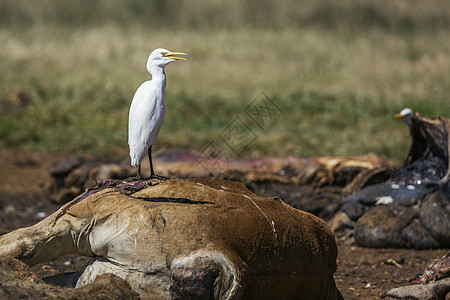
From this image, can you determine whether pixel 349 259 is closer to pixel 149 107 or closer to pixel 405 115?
pixel 405 115

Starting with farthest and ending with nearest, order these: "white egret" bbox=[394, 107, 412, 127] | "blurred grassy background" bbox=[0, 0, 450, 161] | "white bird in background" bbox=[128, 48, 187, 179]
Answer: "blurred grassy background" bbox=[0, 0, 450, 161] < "white egret" bbox=[394, 107, 412, 127] < "white bird in background" bbox=[128, 48, 187, 179]

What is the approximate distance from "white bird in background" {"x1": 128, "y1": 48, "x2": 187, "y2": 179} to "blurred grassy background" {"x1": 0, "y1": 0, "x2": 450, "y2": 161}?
174 inches

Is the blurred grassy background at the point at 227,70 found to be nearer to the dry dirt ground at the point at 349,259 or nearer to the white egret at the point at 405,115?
the dry dirt ground at the point at 349,259

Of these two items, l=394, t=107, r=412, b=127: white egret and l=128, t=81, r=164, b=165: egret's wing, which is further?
l=394, t=107, r=412, b=127: white egret

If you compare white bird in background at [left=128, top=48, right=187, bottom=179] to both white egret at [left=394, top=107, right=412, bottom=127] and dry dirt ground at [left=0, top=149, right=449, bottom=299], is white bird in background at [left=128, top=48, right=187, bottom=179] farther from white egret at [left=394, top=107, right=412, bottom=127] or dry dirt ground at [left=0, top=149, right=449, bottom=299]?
white egret at [left=394, top=107, right=412, bottom=127]

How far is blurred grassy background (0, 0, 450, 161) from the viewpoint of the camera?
8.84 m

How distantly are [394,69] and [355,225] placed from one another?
7.66 meters

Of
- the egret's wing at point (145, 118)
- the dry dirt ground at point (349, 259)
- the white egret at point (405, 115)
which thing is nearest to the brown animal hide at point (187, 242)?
the egret's wing at point (145, 118)

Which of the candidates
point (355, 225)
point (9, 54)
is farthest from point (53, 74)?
point (355, 225)

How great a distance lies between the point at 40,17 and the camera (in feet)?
48.8

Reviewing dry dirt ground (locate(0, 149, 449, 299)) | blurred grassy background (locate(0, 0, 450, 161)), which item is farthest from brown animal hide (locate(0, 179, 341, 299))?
blurred grassy background (locate(0, 0, 450, 161))

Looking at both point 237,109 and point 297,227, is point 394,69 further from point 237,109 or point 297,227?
point 297,227

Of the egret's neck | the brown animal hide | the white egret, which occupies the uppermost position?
the egret's neck

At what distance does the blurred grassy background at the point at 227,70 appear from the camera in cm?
884
